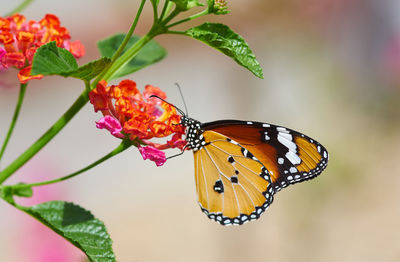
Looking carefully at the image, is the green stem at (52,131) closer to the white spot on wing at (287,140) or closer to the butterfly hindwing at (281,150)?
the butterfly hindwing at (281,150)

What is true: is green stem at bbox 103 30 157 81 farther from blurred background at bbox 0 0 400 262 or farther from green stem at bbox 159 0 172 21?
blurred background at bbox 0 0 400 262

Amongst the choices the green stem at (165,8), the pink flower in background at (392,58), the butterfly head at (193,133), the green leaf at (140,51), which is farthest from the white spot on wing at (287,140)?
the pink flower in background at (392,58)

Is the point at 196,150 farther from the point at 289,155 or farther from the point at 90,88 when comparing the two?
the point at 90,88

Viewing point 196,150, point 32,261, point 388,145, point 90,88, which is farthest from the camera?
point 388,145

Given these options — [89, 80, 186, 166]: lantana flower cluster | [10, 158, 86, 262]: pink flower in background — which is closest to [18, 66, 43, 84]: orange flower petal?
[89, 80, 186, 166]: lantana flower cluster

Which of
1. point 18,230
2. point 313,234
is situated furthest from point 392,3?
point 18,230

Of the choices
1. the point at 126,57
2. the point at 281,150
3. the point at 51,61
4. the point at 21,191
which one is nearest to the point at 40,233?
the point at 281,150

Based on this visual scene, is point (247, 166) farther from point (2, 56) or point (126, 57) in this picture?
point (2, 56)
